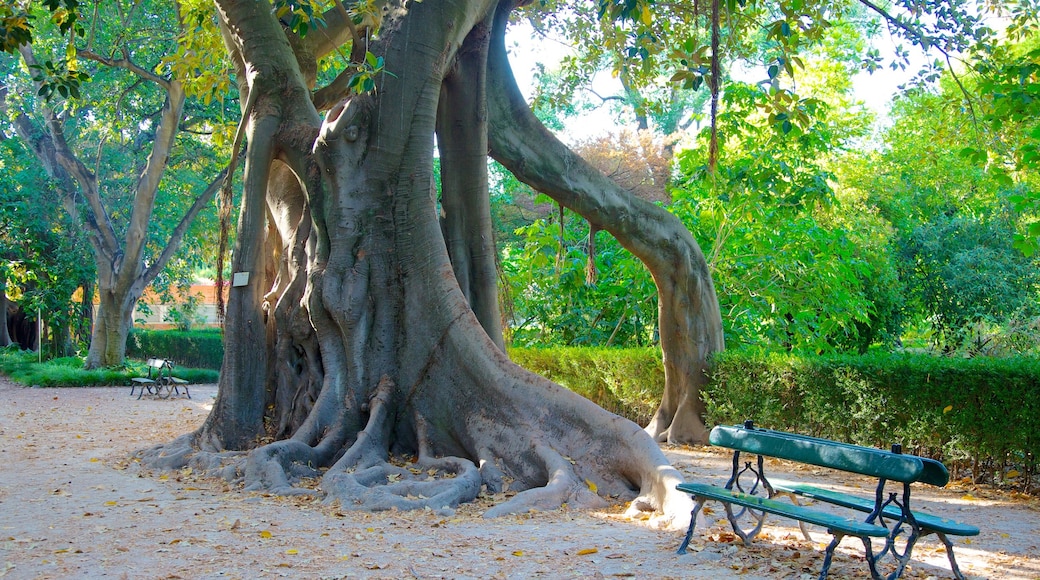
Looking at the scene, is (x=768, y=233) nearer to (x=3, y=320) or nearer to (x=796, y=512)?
(x=796, y=512)

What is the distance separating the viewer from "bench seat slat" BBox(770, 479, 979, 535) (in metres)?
4.73

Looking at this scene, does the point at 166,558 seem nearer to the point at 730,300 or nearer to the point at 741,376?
the point at 741,376

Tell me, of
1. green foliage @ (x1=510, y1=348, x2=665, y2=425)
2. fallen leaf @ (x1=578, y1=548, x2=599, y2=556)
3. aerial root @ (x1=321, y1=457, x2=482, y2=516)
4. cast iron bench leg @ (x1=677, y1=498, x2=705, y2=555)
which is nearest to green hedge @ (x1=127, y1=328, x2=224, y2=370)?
green foliage @ (x1=510, y1=348, x2=665, y2=425)

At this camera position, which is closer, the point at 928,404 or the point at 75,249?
the point at 928,404

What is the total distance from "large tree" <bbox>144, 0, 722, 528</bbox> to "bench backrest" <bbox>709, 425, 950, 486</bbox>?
57.3 inches

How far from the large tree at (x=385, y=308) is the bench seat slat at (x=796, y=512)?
1682 millimetres

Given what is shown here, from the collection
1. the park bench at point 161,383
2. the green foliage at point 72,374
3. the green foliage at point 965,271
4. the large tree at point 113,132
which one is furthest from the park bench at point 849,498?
the green foliage at point 72,374

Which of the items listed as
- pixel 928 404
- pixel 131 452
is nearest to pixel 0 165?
pixel 131 452

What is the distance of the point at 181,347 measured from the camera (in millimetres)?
30312

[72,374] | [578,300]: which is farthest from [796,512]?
[72,374]

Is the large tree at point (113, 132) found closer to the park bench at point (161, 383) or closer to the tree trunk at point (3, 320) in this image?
the park bench at point (161, 383)

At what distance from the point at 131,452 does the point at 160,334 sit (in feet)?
79.6

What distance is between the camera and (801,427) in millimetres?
10586

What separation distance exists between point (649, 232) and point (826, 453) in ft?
22.4
